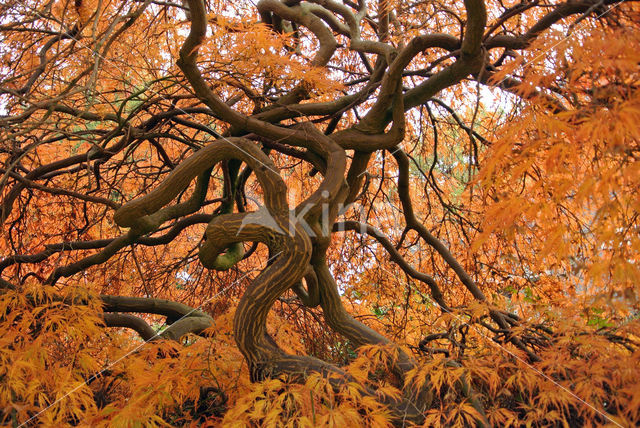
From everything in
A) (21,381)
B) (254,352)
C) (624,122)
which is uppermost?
(624,122)

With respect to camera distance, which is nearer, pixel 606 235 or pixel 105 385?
pixel 606 235

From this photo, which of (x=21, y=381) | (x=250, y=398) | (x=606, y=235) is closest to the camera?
(x=606, y=235)

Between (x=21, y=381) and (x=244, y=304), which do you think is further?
(x=244, y=304)

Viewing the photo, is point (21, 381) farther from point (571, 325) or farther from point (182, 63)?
point (571, 325)

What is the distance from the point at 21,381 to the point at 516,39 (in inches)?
83.8

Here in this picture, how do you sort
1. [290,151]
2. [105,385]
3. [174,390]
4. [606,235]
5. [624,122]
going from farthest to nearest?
1. [290,151]
2. [105,385]
3. [174,390]
4. [606,235]
5. [624,122]

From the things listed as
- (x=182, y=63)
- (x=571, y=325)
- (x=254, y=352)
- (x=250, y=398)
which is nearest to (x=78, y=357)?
(x=254, y=352)

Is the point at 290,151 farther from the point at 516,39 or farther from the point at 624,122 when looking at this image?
the point at 624,122

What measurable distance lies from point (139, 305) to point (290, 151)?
1.15 m

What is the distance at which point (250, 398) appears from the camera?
4.99 ft

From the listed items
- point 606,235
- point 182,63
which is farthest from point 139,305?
point 606,235

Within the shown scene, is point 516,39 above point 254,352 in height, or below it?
above

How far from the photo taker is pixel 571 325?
1.57m

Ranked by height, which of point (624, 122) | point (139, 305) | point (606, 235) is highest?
point (624, 122)
